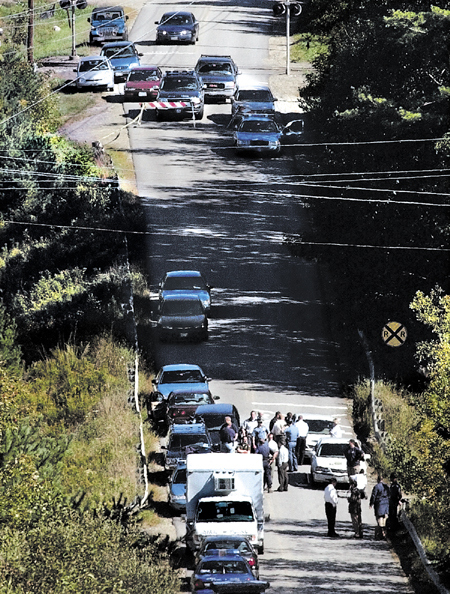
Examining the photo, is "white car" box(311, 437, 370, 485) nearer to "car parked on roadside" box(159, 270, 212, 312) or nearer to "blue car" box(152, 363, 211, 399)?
"blue car" box(152, 363, 211, 399)

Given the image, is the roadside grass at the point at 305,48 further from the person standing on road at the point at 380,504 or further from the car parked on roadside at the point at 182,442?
the person standing on road at the point at 380,504

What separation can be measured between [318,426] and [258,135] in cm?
2784

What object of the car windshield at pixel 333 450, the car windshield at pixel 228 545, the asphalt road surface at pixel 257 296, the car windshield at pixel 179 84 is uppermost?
the car windshield at pixel 228 545

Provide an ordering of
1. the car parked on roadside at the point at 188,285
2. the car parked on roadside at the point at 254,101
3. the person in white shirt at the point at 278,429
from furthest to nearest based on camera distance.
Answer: the car parked on roadside at the point at 254,101, the car parked on roadside at the point at 188,285, the person in white shirt at the point at 278,429

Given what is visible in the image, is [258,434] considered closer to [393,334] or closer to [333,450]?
[333,450]

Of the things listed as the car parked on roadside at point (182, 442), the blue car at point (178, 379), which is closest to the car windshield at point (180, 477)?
the car parked on roadside at point (182, 442)

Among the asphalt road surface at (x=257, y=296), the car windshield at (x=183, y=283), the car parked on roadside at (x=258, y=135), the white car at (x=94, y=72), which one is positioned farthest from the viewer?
the white car at (x=94, y=72)

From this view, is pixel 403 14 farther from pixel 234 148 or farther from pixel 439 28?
pixel 234 148

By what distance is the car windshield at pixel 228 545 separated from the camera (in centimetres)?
2425

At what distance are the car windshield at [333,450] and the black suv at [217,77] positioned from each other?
3762 centimetres

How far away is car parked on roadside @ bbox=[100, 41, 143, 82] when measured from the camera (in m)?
70.5

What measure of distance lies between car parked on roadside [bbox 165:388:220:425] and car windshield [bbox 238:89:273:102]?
3025cm

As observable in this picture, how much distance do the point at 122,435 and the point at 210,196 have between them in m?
25.1

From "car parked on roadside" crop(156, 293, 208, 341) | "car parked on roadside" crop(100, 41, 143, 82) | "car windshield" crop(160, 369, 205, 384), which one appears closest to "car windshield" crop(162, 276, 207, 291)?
"car parked on roadside" crop(156, 293, 208, 341)
